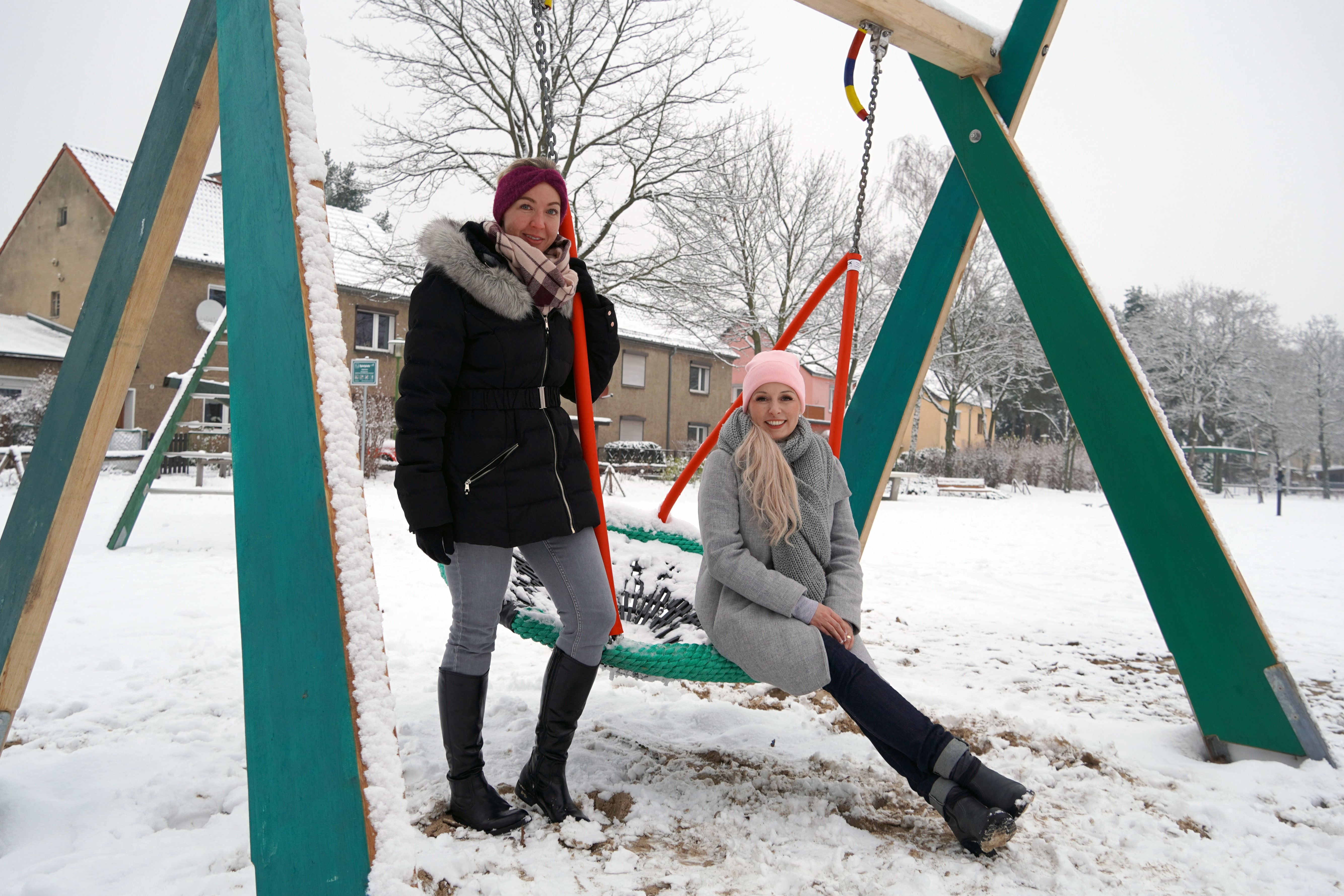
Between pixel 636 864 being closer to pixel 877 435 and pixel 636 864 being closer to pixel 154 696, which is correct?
pixel 877 435

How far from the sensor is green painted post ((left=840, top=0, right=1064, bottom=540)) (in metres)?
3.03

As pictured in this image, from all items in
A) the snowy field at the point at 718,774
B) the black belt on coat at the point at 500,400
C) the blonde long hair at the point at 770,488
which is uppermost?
the black belt on coat at the point at 500,400

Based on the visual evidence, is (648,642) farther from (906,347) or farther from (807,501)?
(906,347)

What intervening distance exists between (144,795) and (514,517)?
127cm

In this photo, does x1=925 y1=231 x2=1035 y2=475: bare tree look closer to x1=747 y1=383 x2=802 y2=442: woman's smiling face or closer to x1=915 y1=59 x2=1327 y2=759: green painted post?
x1=915 y1=59 x2=1327 y2=759: green painted post

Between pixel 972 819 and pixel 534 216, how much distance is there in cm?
184

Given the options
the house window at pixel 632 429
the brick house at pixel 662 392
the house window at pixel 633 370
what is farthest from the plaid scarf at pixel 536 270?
the house window at pixel 632 429

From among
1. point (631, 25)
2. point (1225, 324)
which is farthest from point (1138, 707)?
point (1225, 324)

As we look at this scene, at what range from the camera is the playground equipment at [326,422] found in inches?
50.1

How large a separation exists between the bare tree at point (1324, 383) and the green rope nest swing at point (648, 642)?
32259 millimetres

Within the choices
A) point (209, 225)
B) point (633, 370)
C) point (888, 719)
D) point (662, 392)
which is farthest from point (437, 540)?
point (662, 392)

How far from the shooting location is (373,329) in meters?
19.9

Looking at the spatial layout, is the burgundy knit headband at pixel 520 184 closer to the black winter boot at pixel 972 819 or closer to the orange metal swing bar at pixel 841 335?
the orange metal swing bar at pixel 841 335

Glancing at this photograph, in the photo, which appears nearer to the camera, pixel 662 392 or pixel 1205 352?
pixel 662 392
